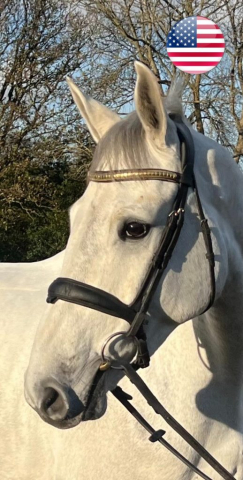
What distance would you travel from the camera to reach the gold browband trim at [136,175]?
1.92 meters

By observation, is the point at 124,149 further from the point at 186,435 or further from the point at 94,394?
the point at 186,435

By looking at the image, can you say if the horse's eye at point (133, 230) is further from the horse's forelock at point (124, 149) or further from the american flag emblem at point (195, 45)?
the american flag emblem at point (195, 45)

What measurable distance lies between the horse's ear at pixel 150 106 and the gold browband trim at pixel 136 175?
10cm

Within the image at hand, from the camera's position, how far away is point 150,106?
6.29ft

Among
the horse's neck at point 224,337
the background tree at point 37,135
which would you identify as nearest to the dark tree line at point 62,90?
the background tree at point 37,135

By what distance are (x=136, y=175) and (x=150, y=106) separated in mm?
231

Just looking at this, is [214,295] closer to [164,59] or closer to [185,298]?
[185,298]

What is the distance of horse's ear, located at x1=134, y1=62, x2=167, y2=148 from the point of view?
1.84 metres

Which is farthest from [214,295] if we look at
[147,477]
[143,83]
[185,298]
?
[147,477]

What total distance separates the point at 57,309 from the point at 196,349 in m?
0.79

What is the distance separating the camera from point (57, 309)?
73.3 inches

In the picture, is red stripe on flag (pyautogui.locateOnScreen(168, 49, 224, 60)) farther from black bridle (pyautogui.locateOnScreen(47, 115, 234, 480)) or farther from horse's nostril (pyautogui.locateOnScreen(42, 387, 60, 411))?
horse's nostril (pyautogui.locateOnScreen(42, 387, 60, 411))

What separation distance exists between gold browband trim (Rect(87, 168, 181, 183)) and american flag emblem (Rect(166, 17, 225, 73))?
7.84 meters

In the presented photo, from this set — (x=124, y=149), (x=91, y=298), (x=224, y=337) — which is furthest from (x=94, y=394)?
(x=124, y=149)
